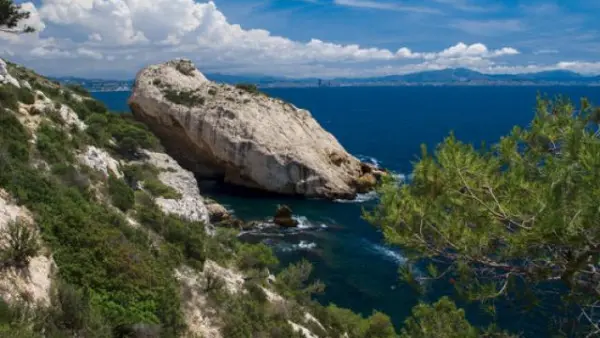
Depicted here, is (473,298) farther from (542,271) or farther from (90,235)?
(90,235)

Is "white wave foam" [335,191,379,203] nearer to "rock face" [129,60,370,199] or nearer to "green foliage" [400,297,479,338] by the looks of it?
"rock face" [129,60,370,199]

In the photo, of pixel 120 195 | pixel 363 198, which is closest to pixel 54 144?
pixel 120 195

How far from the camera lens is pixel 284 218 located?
4472 centimetres

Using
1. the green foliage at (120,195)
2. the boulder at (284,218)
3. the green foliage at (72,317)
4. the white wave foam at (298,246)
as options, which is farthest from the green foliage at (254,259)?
the boulder at (284,218)

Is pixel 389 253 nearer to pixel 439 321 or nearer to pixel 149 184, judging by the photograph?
pixel 149 184

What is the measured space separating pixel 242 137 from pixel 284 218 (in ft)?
50.5

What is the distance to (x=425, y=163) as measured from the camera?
907 cm

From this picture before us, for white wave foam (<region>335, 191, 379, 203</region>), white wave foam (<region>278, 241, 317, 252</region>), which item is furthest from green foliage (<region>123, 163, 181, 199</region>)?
white wave foam (<region>335, 191, 379, 203</region>)

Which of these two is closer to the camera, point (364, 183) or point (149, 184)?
point (149, 184)

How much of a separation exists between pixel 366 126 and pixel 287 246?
80.4 m

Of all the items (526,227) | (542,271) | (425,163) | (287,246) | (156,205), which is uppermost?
(425,163)

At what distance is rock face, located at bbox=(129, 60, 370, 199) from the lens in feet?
182

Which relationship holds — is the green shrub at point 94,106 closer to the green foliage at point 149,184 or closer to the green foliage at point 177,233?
the green foliage at point 149,184

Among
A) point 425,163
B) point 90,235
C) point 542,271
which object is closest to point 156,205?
point 90,235
